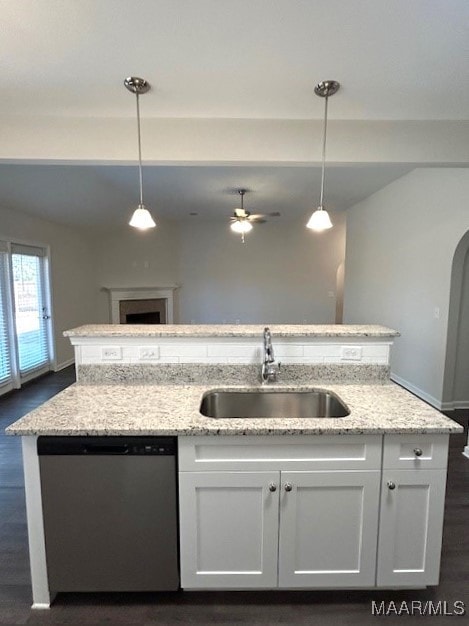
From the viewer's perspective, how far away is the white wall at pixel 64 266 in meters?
4.57

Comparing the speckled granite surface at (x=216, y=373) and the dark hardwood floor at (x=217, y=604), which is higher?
the speckled granite surface at (x=216, y=373)

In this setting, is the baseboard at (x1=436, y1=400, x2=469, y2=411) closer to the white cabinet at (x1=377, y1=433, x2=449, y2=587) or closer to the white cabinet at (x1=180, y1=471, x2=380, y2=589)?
the white cabinet at (x1=377, y1=433, x2=449, y2=587)

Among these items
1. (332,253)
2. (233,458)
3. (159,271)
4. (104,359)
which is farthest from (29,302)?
(332,253)

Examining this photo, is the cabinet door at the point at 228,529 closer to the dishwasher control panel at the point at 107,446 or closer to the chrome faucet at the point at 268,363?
the dishwasher control panel at the point at 107,446

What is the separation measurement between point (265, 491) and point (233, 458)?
20cm

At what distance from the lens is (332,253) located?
7531mm

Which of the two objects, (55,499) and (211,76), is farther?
(211,76)

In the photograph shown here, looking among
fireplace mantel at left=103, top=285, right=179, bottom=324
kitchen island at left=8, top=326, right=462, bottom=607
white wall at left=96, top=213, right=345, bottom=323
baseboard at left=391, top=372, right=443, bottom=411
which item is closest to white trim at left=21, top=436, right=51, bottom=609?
kitchen island at left=8, top=326, right=462, bottom=607

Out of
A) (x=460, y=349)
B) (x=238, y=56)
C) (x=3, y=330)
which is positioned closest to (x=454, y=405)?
(x=460, y=349)

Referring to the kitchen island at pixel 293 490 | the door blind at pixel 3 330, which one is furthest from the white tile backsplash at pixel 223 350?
the door blind at pixel 3 330

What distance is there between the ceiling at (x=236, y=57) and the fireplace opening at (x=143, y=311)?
4.75 meters

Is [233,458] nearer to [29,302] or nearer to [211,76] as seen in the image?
[211,76]

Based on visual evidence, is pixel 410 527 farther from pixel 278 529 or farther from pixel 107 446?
pixel 107 446

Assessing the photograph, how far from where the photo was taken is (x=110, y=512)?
4.56 feet
